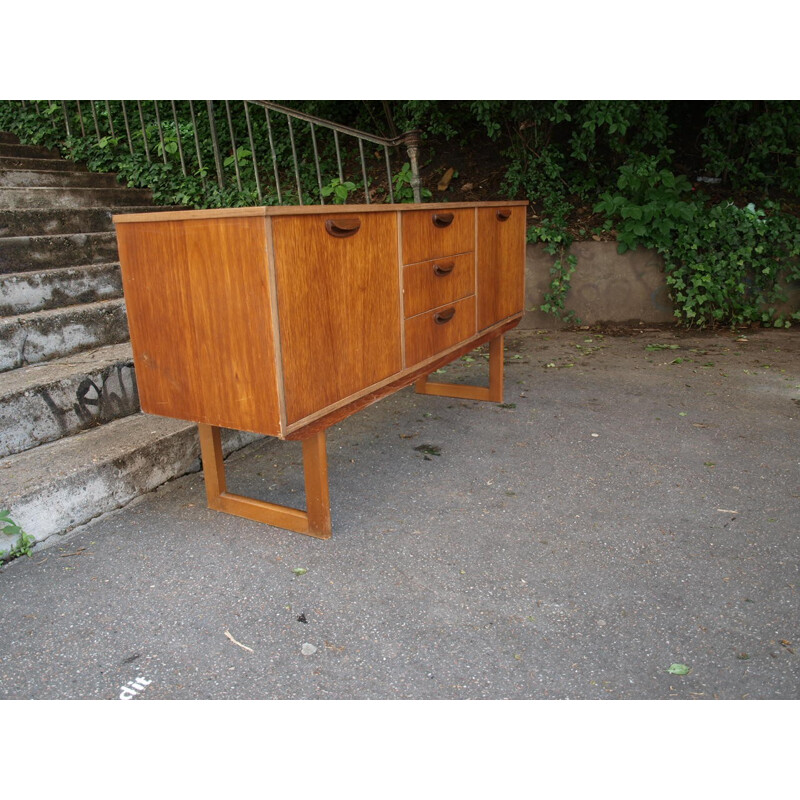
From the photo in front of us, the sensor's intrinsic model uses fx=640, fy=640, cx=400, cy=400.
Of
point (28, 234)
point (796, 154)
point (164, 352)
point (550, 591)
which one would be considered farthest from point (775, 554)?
point (796, 154)

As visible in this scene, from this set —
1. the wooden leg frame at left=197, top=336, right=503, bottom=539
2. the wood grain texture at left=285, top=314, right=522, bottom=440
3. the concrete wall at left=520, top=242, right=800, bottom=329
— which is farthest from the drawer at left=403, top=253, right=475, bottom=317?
the concrete wall at left=520, top=242, right=800, bottom=329

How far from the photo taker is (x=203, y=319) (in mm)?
1923

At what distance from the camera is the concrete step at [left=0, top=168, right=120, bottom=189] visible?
463cm

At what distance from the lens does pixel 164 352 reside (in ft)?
6.79

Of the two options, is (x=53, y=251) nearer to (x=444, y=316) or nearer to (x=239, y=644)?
(x=444, y=316)

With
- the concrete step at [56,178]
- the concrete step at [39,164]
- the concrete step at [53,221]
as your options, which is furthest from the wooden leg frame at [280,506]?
the concrete step at [39,164]

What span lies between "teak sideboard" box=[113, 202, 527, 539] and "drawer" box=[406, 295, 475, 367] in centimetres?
1

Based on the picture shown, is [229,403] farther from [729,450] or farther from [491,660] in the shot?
[729,450]

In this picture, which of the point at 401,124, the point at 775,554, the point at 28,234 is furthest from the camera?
the point at 401,124

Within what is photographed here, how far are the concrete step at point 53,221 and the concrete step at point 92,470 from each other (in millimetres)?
1789

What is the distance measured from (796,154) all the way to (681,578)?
18.0ft

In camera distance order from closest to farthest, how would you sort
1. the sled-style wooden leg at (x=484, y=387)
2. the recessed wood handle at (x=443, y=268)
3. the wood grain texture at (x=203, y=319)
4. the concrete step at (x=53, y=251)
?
the wood grain texture at (x=203, y=319), the recessed wood handle at (x=443, y=268), the concrete step at (x=53, y=251), the sled-style wooden leg at (x=484, y=387)

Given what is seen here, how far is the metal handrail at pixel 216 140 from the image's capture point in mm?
6074

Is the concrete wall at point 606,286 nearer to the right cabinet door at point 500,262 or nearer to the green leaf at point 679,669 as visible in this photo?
the right cabinet door at point 500,262
